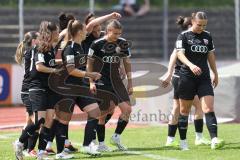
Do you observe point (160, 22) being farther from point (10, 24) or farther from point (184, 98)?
point (184, 98)

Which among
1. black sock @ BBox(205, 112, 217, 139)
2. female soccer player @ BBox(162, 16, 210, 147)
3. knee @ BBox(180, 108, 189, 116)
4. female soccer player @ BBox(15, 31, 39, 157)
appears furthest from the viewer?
female soccer player @ BBox(162, 16, 210, 147)

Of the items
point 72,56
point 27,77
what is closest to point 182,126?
point 72,56

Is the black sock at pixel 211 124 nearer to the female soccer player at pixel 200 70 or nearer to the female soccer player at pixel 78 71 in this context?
the female soccer player at pixel 200 70

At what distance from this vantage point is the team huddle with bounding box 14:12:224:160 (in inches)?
418

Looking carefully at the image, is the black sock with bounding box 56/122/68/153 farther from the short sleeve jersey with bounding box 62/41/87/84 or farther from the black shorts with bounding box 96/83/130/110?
the black shorts with bounding box 96/83/130/110

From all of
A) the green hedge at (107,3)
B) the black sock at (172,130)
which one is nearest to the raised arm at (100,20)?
the black sock at (172,130)

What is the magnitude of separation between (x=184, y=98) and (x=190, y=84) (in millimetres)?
256

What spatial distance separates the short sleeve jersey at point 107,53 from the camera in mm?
11719

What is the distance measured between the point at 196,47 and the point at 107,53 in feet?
4.83

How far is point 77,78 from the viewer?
11062mm

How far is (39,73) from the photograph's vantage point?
1068 cm

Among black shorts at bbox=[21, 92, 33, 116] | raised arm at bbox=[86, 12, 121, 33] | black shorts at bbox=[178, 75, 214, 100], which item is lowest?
black shorts at bbox=[21, 92, 33, 116]

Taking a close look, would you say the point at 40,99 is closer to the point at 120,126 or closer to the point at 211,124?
the point at 120,126

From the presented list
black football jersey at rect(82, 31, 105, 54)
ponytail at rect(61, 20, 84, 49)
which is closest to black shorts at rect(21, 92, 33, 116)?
ponytail at rect(61, 20, 84, 49)
